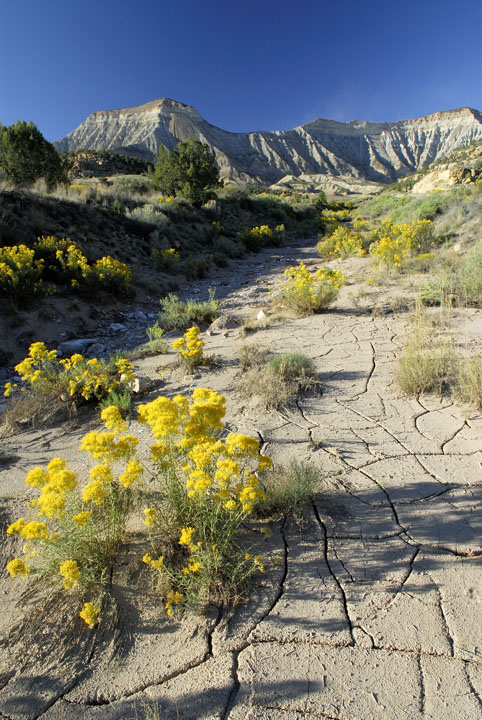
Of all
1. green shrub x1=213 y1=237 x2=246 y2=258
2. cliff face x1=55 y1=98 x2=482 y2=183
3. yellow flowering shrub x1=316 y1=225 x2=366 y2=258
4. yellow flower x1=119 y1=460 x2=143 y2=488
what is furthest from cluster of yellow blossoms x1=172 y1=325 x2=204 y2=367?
cliff face x1=55 y1=98 x2=482 y2=183

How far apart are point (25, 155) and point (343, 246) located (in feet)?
42.5

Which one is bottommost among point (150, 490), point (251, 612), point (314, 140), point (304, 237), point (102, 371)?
point (251, 612)

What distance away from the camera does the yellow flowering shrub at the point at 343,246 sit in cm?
1154

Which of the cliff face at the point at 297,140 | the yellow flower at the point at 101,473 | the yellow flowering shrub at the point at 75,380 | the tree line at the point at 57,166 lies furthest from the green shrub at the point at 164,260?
the cliff face at the point at 297,140

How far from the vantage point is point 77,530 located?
2.00 meters

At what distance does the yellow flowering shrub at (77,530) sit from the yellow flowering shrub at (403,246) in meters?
8.03

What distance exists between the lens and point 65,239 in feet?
29.0

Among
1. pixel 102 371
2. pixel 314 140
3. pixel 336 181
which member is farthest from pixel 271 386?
pixel 314 140

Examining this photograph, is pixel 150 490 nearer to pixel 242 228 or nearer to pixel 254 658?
pixel 254 658

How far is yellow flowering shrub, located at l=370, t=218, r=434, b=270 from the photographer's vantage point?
8539mm

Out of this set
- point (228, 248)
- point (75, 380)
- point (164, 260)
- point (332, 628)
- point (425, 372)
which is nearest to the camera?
point (332, 628)

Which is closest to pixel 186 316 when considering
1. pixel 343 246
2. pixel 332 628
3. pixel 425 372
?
pixel 425 372

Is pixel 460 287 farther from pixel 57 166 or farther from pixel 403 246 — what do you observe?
pixel 57 166

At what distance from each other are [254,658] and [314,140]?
3844 inches
